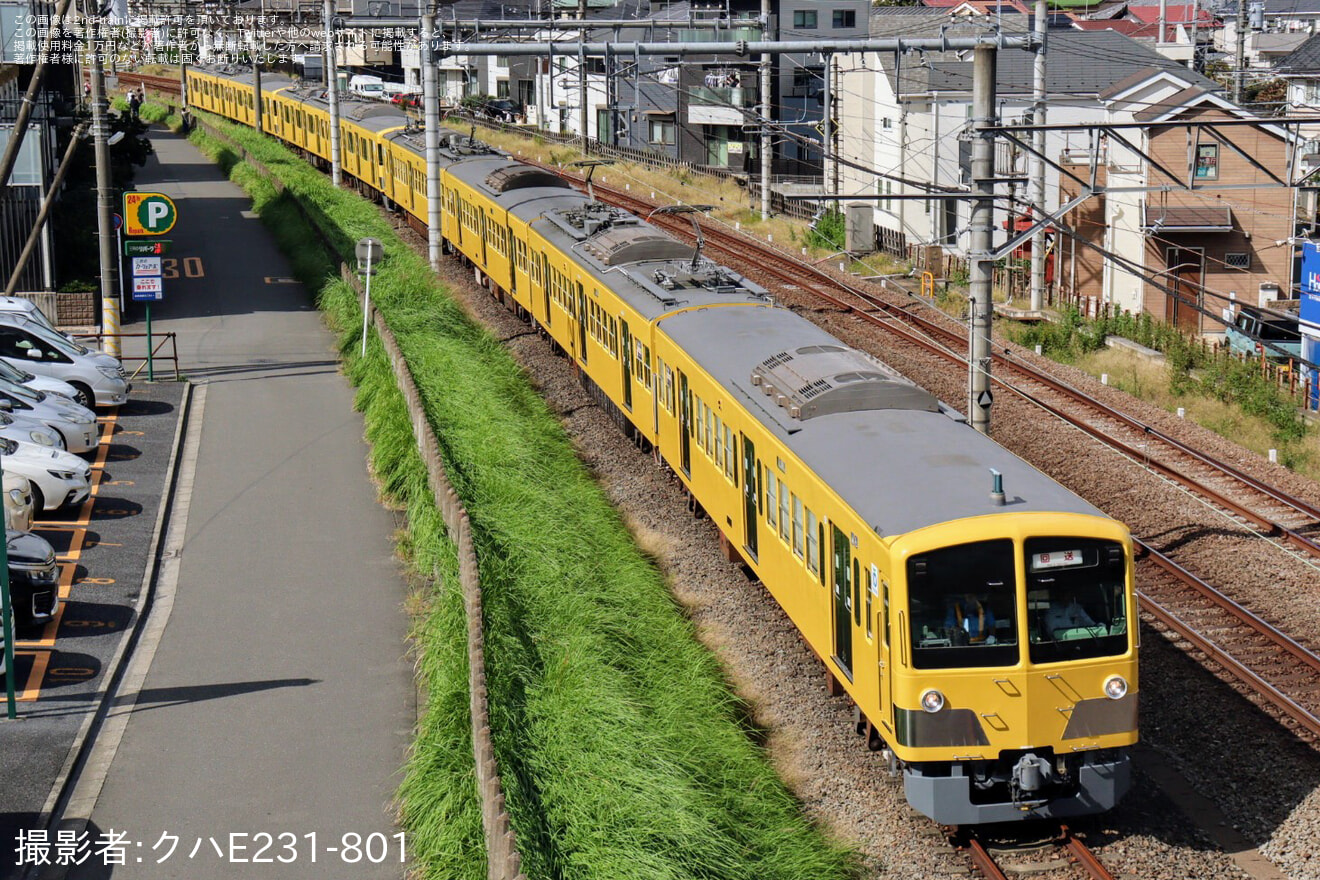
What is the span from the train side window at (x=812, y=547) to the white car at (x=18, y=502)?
26.0 feet

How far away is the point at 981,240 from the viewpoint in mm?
14266

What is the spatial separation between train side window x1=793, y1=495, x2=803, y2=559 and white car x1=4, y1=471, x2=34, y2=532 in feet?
25.3

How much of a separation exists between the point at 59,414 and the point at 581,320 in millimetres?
6742

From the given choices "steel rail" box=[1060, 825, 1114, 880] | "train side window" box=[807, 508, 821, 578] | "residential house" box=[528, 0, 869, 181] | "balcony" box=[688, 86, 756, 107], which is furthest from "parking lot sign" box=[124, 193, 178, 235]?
"balcony" box=[688, 86, 756, 107]

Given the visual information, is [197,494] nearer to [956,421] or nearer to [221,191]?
[956,421]

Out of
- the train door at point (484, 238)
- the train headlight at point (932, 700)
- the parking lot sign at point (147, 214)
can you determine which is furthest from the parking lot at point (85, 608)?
the train door at point (484, 238)

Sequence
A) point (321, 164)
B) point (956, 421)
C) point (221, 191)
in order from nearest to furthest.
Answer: point (956, 421) → point (221, 191) → point (321, 164)

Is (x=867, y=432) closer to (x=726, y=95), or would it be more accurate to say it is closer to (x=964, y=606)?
(x=964, y=606)

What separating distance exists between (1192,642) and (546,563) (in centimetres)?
572

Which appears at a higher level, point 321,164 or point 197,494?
point 321,164

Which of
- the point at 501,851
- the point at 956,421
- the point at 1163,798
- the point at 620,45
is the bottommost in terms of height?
the point at 1163,798

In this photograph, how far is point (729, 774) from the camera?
10.1 m

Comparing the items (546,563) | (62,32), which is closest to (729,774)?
(546,563)

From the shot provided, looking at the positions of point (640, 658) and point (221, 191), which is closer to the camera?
point (640, 658)
